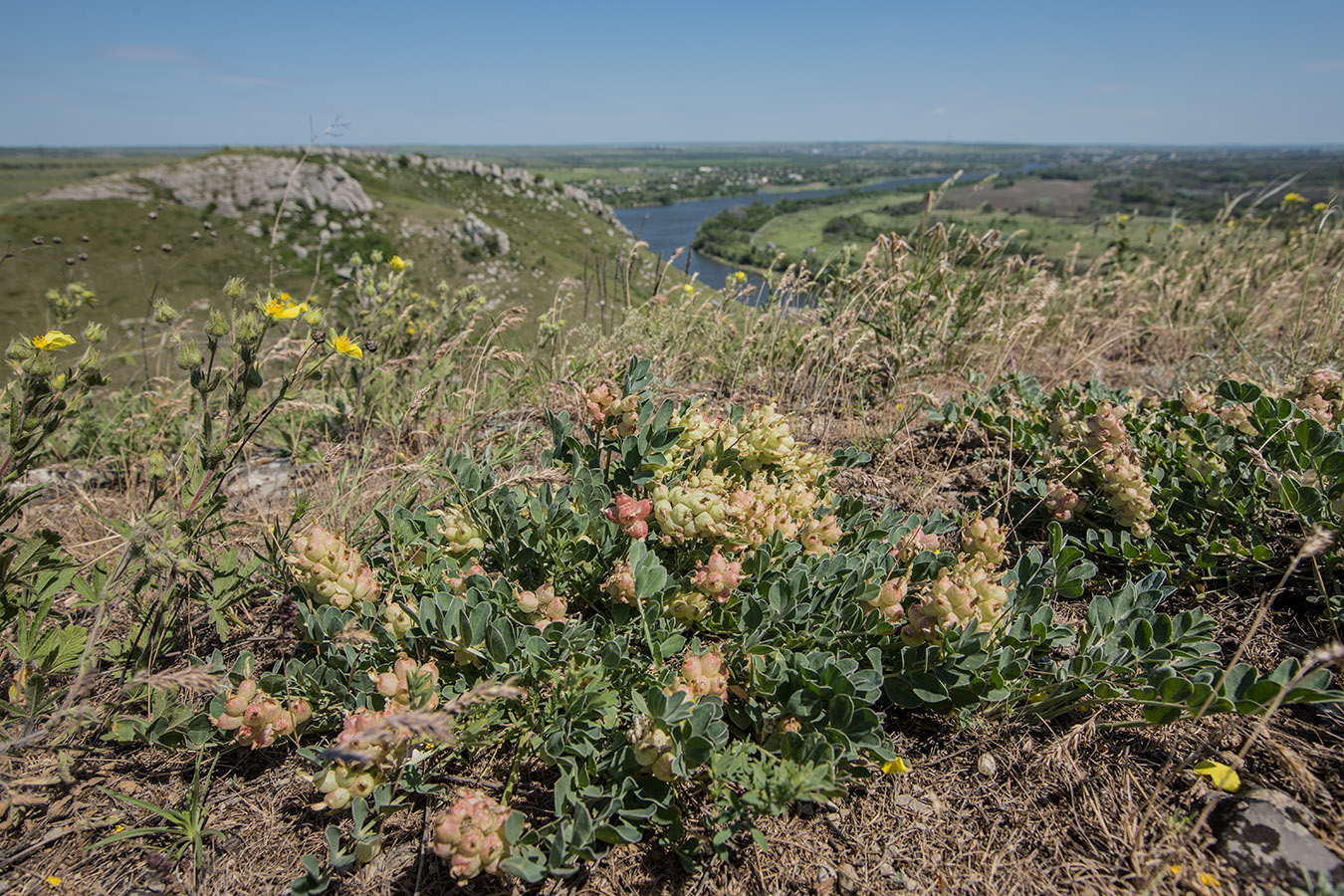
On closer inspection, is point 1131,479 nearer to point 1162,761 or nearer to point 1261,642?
point 1261,642

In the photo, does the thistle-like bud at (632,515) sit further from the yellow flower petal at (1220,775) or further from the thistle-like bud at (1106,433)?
the thistle-like bud at (1106,433)

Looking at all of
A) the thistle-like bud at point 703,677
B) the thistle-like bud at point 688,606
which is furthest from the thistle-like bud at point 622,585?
the thistle-like bud at point 703,677

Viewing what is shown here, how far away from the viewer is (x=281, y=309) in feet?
6.54

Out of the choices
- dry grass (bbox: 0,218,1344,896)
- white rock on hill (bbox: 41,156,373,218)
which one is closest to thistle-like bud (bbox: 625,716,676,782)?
dry grass (bbox: 0,218,1344,896)

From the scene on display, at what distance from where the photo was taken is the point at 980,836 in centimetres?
146

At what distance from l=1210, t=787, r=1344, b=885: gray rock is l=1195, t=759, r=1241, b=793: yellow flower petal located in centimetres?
3

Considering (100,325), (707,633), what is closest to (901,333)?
(707,633)

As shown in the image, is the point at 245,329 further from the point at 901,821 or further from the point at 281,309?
the point at 901,821

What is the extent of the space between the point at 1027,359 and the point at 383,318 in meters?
4.60

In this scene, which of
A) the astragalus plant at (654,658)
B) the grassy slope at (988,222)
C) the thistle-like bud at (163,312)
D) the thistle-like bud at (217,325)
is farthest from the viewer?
the grassy slope at (988,222)

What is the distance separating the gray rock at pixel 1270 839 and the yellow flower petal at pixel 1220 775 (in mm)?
33

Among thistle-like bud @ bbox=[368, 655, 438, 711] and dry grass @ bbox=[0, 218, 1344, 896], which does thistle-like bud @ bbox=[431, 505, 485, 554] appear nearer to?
dry grass @ bbox=[0, 218, 1344, 896]

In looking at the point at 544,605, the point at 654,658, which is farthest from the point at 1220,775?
the point at 544,605

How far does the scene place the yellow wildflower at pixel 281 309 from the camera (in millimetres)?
1809
